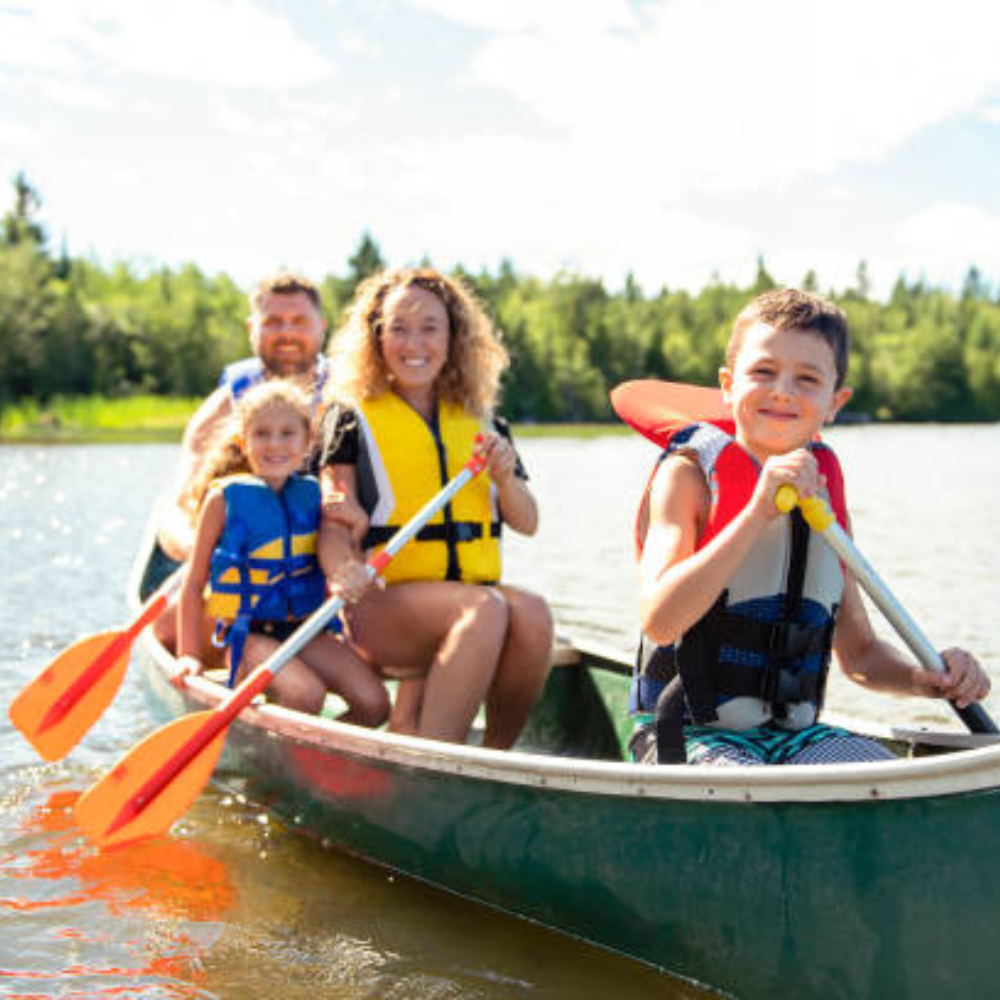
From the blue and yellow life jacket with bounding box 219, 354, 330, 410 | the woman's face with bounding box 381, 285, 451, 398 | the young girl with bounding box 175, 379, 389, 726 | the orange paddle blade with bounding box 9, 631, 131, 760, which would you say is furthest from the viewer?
the blue and yellow life jacket with bounding box 219, 354, 330, 410

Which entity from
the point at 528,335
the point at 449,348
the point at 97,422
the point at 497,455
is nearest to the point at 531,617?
the point at 497,455

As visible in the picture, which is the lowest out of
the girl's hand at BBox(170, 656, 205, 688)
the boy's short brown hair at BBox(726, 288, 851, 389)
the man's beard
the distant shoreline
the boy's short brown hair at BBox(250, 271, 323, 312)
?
the distant shoreline

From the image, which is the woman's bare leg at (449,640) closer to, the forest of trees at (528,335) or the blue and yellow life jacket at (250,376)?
the blue and yellow life jacket at (250,376)

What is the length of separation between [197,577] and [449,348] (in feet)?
3.31

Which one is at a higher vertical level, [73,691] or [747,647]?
[747,647]

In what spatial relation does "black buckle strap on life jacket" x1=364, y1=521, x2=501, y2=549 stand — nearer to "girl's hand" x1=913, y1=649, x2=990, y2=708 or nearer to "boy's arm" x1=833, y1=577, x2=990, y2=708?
"boy's arm" x1=833, y1=577, x2=990, y2=708

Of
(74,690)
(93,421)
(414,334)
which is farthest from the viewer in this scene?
(93,421)

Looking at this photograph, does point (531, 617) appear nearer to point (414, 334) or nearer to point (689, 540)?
point (414, 334)

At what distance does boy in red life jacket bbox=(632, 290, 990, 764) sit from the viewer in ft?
8.09

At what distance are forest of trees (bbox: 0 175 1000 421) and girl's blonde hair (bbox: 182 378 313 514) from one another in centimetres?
4115

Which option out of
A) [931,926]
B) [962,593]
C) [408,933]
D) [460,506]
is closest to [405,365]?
[460,506]

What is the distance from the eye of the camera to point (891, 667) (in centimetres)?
278

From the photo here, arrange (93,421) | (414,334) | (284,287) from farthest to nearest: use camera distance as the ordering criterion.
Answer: (93,421) → (284,287) → (414,334)

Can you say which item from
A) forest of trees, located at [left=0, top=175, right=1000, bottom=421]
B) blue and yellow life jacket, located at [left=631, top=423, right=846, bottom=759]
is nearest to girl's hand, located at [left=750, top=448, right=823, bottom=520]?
blue and yellow life jacket, located at [left=631, top=423, right=846, bottom=759]
